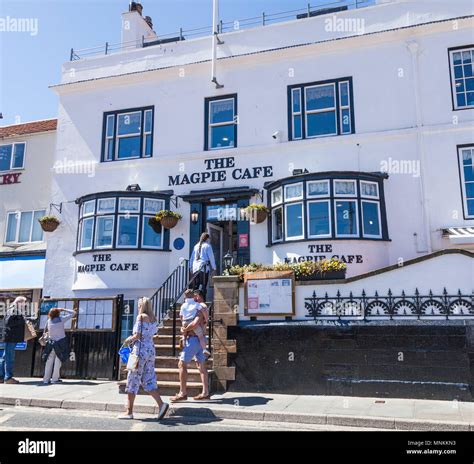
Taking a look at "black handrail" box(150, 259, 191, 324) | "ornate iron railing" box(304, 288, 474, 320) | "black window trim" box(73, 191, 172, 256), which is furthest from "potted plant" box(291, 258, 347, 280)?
"black window trim" box(73, 191, 172, 256)

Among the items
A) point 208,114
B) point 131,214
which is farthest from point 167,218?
point 208,114

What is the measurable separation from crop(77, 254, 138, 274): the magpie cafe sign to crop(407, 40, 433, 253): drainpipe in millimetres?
8006

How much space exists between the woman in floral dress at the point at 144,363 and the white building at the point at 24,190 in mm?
10416

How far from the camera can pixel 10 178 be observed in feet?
61.0

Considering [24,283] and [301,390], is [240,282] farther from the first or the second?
[24,283]

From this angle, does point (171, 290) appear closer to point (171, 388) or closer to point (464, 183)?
point (171, 388)

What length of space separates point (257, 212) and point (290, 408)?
6244mm

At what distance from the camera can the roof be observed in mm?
18531

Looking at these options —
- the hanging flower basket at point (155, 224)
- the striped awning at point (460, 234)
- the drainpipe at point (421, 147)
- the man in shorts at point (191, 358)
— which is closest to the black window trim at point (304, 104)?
the drainpipe at point (421, 147)

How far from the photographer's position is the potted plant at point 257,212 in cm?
1325

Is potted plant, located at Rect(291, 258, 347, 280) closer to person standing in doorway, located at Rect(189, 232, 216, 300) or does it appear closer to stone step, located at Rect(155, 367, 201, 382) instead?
person standing in doorway, located at Rect(189, 232, 216, 300)

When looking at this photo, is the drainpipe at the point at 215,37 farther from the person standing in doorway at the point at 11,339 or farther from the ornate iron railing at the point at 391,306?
the person standing in doorway at the point at 11,339
